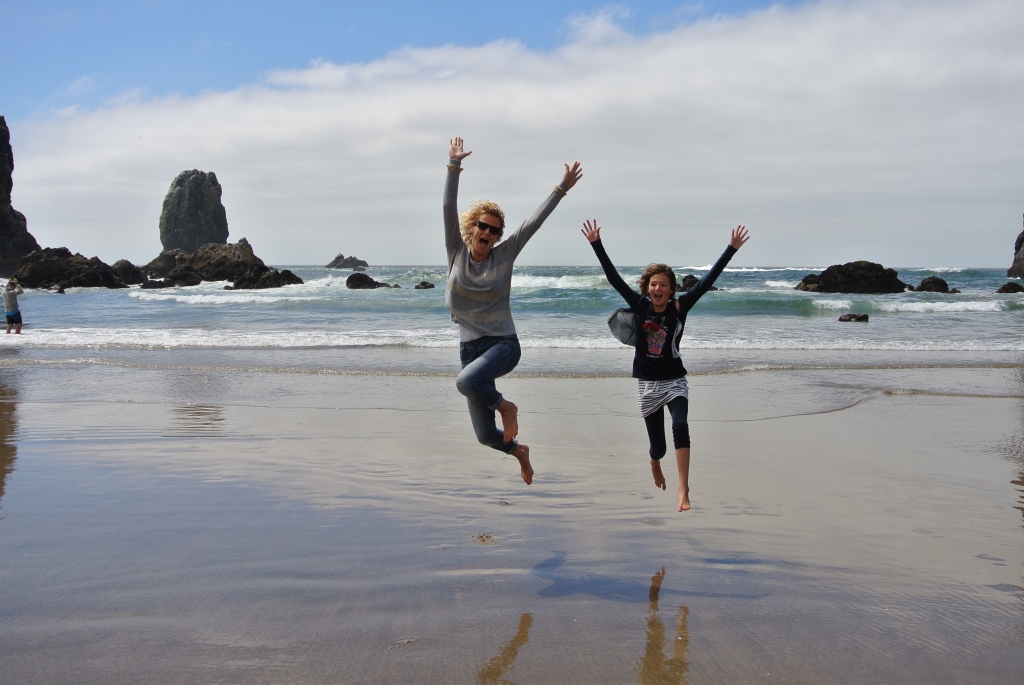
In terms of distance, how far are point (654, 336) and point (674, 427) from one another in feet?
2.01

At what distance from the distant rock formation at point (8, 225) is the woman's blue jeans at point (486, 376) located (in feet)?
251

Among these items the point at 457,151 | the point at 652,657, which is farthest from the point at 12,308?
the point at 652,657

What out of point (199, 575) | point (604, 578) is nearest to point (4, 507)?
point (199, 575)

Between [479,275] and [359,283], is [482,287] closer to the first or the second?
[479,275]

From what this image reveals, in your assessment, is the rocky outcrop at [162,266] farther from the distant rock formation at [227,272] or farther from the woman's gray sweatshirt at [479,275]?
the woman's gray sweatshirt at [479,275]

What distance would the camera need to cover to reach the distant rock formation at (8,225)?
6975cm

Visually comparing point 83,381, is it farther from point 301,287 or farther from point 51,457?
point 301,287

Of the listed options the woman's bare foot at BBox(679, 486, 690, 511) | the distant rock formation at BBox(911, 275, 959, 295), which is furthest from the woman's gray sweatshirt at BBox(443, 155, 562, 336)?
the distant rock formation at BBox(911, 275, 959, 295)

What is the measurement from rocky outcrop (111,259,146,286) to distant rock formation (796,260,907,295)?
164 feet

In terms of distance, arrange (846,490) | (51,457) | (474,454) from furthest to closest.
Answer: (474,454) → (51,457) → (846,490)

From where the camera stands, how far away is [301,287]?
53.2 m

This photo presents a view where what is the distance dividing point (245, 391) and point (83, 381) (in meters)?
2.90

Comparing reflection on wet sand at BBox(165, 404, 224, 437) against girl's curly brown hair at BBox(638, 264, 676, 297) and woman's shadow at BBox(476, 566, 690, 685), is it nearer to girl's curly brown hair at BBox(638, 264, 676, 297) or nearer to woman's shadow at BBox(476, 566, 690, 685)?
girl's curly brown hair at BBox(638, 264, 676, 297)

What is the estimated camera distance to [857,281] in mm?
44312
